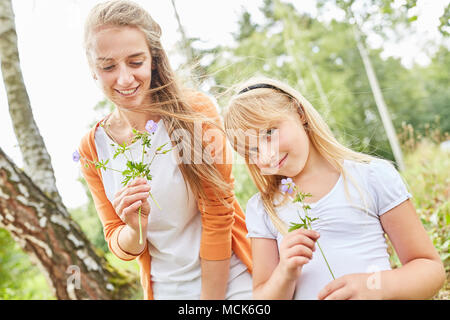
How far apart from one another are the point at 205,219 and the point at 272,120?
0.40 m

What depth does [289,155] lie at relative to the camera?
45.6 inches

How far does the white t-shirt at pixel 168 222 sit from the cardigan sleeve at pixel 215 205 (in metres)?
0.05

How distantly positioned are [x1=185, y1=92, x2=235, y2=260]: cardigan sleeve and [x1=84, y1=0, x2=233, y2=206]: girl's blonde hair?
14 mm

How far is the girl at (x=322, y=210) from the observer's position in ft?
3.36

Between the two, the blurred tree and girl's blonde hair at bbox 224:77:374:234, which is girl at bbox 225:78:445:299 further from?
the blurred tree

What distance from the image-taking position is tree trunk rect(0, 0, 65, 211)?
1.74 metres

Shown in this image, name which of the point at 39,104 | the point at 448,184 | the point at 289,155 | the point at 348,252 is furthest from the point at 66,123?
the point at 448,184

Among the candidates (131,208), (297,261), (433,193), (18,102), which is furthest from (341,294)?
(433,193)

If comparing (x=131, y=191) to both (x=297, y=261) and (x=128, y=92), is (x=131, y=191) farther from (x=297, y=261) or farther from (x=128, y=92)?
(x=297, y=261)

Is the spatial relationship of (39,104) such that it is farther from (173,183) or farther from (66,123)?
(173,183)

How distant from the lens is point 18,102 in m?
1.78

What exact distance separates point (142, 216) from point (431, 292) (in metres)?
0.79

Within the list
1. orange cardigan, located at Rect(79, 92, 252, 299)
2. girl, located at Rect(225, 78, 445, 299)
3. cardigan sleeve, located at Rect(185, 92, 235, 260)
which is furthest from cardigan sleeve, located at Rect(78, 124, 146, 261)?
girl, located at Rect(225, 78, 445, 299)

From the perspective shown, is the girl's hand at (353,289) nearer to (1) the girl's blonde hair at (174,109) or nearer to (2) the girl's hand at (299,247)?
(2) the girl's hand at (299,247)
